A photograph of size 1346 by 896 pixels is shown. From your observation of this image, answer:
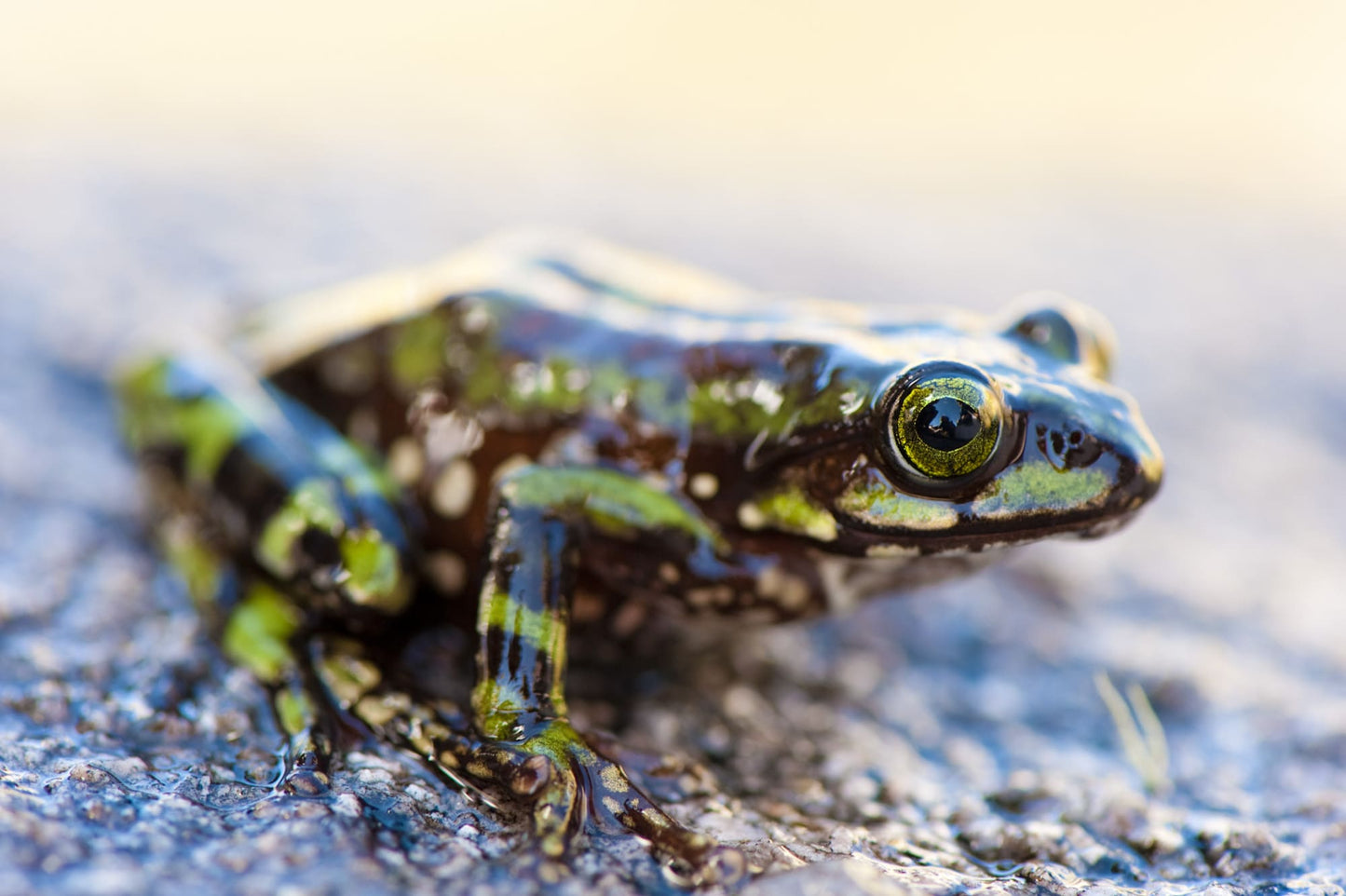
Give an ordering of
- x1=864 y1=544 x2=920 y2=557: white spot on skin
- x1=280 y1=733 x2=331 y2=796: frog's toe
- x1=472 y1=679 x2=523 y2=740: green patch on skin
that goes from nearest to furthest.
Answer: x1=280 y1=733 x2=331 y2=796: frog's toe, x1=472 y1=679 x2=523 y2=740: green patch on skin, x1=864 y1=544 x2=920 y2=557: white spot on skin

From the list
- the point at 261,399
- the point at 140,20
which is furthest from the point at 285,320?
the point at 140,20

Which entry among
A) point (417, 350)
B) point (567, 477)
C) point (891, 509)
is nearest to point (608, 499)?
point (567, 477)

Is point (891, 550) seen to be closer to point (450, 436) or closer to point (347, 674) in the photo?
point (450, 436)

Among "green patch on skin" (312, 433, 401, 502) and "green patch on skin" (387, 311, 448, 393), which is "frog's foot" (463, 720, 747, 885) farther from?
"green patch on skin" (387, 311, 448, 393)

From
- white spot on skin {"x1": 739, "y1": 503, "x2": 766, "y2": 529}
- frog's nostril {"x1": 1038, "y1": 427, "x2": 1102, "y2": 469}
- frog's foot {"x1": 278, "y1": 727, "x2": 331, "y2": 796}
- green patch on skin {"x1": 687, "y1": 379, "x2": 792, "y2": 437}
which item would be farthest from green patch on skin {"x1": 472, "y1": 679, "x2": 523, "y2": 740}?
frog's nostril {"x1": 1038, "y1": 427, "x2": 1102, "y2": 469}

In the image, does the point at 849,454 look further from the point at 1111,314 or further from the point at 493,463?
the point at 1111,314

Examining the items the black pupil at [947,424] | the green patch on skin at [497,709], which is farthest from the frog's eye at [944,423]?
the green patch on skin at [497,709]

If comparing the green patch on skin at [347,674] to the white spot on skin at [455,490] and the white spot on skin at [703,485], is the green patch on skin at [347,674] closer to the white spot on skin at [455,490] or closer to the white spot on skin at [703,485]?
the white spot on skin at [455,490]
